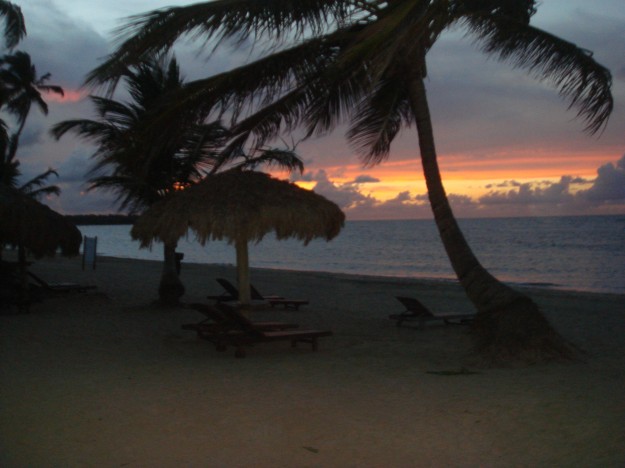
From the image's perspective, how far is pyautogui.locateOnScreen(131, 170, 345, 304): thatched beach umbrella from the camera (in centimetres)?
823

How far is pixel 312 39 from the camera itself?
25.5 ft

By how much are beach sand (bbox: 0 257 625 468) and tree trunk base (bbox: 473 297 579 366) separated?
228 millimetres

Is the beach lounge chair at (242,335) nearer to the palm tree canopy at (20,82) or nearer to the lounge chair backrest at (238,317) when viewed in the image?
the lounge chair backrest at (238,317)

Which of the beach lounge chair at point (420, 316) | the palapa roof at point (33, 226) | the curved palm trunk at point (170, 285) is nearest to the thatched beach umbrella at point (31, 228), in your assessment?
the palapa roof at point (33, 226)

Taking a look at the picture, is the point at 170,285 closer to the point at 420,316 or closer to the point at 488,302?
the point at 420,316

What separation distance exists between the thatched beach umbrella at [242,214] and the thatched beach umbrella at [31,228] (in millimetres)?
3606

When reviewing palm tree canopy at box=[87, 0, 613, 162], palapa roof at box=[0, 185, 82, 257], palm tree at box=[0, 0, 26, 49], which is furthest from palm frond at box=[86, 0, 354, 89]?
palm tree at box=[0, 0, 26, 49]

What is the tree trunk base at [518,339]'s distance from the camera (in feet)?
23.0

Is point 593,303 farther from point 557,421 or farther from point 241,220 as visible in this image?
point 557,421

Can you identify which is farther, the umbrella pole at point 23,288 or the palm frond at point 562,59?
the umbrella pole at point 23,288

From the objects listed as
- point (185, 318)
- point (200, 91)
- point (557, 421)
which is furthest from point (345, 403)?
point (185, 318)

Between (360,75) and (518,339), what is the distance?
3806mm

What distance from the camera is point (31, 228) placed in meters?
11.8

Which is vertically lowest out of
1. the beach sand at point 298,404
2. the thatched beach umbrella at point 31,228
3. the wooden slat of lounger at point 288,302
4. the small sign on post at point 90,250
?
the beach sand at point 298,404
